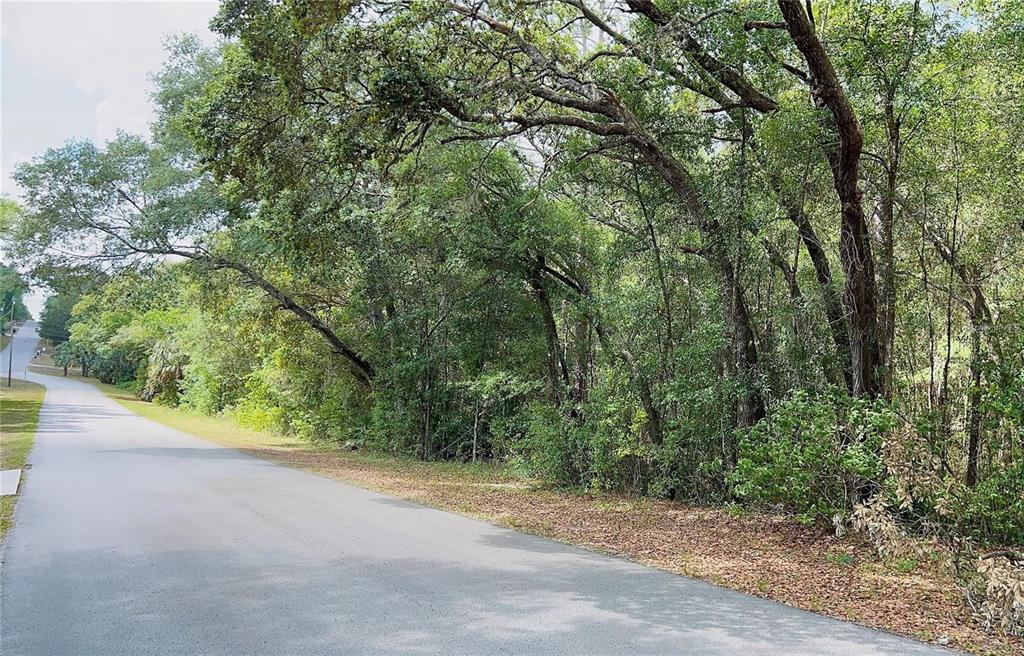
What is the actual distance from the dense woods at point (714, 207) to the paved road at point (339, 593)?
2601 mm

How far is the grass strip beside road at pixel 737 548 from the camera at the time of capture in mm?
5504

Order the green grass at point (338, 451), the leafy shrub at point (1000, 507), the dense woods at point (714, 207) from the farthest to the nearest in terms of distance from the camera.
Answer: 1. the green grass at point (338, 451)
2. the dense woods at point (714, 207)
3. the leafy shrub at point (1000, 507)

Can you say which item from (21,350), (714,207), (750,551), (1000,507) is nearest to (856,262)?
(714,207)

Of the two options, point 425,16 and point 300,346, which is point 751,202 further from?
point 300,346

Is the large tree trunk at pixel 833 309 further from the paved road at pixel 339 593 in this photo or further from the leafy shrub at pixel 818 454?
the paved road at pixel 339 593

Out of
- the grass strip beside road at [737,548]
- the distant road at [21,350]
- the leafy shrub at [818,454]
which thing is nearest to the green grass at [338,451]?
the grass strip beside road at [737,548]

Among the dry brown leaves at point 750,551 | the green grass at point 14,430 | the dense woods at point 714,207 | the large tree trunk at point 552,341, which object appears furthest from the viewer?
the large tree trunk at point 552,341

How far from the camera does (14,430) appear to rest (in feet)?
72.0

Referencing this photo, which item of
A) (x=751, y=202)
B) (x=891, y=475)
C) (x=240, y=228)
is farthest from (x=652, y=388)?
(x=240, y=228)

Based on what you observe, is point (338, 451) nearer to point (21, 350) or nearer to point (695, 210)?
point (695, 210)

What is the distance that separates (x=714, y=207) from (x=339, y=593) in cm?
677

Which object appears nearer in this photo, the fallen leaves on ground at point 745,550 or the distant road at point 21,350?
the fallen leaves on ground at point 745,550

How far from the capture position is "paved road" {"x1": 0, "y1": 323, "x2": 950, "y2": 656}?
464 cm

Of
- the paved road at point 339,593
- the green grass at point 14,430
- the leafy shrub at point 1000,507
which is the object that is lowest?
the green grass at point 14,430
